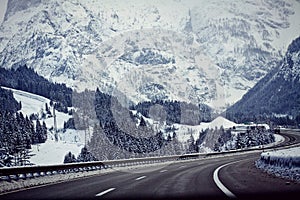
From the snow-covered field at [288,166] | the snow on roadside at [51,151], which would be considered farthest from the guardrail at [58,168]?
the snow on roadside at [51,151]

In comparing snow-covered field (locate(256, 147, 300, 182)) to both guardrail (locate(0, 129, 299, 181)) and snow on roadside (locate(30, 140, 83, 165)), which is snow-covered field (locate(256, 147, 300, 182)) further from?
snow on roadside (locate(30, 140, 83, 165))

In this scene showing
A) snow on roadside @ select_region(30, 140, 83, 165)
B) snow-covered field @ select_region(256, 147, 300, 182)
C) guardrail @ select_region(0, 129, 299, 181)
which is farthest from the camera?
snow on roadside @ select_region(30, 140, 83, 165)

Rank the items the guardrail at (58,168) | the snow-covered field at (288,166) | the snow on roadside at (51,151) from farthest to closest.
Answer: the snow on roadside at (51,151), the guardrail at (58,168), the snow-covered field at (288,166)

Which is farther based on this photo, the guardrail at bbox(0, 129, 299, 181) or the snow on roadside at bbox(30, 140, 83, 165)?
the snow on roadside at bbox(30, 140, 83, 165)

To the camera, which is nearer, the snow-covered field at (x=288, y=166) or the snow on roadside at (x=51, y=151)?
the snow-covered field at (x=288, y=166)

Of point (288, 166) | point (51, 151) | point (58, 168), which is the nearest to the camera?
point (288, 166)

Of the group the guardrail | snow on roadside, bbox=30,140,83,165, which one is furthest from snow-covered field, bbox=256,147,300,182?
snow on roadside, bbox=30,140,83,165

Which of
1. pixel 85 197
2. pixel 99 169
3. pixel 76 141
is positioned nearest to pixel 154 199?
pixel 85 197

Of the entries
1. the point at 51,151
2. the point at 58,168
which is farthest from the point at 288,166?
the point at 51,151

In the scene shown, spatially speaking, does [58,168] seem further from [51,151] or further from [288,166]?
[51,151]

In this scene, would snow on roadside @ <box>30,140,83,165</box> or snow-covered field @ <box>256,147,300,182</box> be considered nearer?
snow-covered field @ <box>256,147,300,182</box>

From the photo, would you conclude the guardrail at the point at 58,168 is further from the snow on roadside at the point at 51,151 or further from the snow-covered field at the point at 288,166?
the snow on roadside at the point at 51,151

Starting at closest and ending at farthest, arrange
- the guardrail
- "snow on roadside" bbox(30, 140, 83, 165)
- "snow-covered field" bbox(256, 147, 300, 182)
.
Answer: "snow-covered field" bbox(256, 147, 300, 182)
the guardrail
"snow on roadside" bbox(30, 140, 83, 165)

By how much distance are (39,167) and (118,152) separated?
236ft
